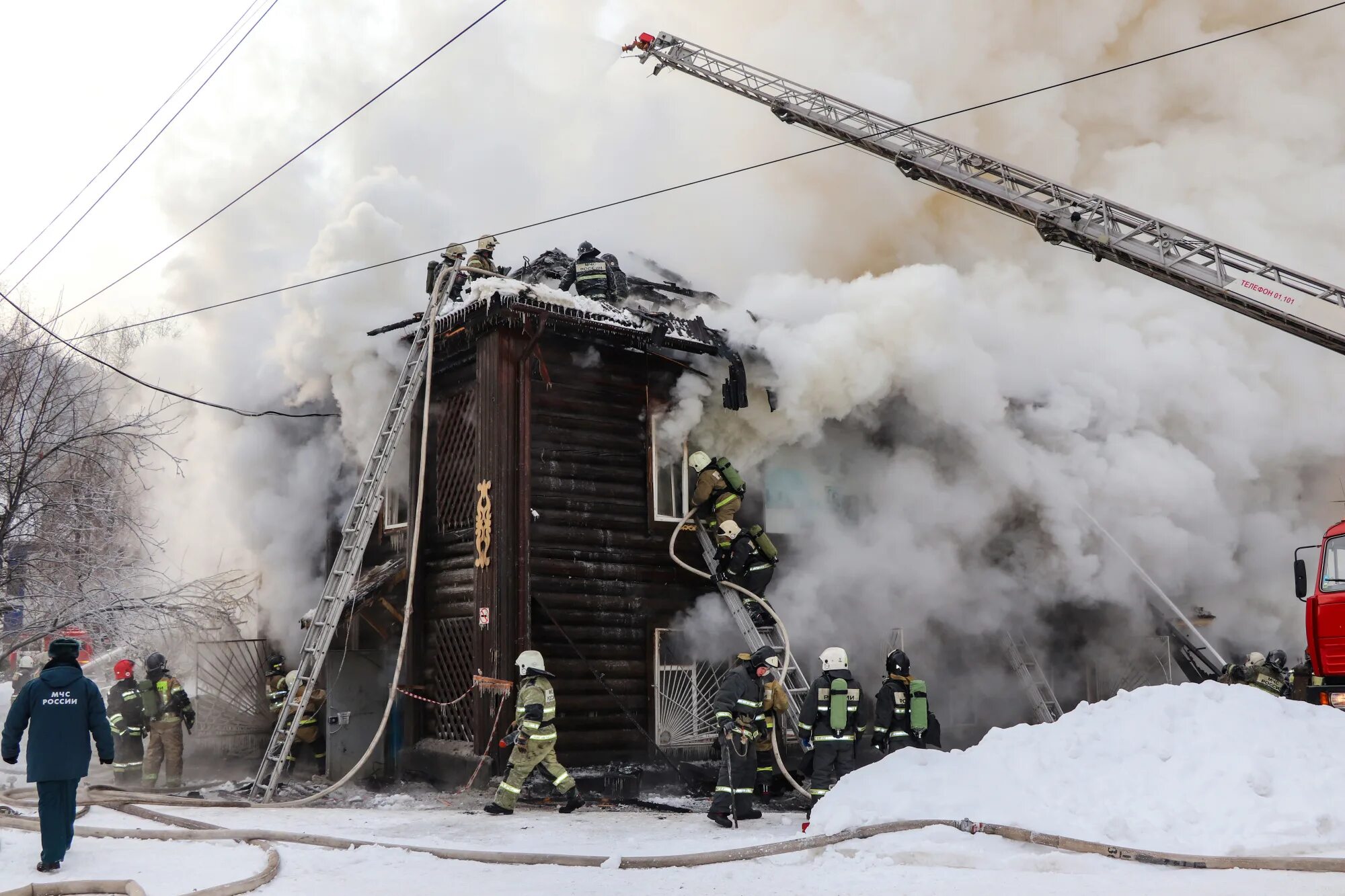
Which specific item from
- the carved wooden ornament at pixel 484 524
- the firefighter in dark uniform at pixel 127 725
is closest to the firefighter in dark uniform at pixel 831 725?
the carved wooden ornament at pixel 484 524

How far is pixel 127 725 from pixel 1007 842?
9985mm

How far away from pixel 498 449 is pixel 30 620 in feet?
22.2

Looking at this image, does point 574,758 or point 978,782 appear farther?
point 574,758

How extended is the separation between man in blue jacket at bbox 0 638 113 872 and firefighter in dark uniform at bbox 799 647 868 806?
18.5 ft

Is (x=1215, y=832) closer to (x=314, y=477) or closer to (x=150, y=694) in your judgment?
(x=150, y=694)

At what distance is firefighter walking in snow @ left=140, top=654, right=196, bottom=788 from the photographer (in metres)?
11.8

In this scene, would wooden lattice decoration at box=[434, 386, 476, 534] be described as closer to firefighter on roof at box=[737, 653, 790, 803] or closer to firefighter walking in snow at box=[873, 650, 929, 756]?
firefighter on roof at box=[737, 653, 790, 803]

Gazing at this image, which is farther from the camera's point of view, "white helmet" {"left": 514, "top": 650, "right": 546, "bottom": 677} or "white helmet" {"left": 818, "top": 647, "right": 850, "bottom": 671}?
"white helmet" {"left": 514, "top": 650, "right": 546, "bottom": 677}

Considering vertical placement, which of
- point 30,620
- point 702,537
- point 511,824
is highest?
point 702,537

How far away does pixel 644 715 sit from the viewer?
39.1ft

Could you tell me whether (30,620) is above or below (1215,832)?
above

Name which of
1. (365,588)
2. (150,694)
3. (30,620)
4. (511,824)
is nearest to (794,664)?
(511,824)

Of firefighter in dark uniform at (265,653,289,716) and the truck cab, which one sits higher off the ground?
the truck cab

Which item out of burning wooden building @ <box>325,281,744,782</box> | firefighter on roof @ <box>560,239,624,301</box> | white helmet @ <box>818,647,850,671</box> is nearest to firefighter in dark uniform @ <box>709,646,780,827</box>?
white helmet @ <box>818,647,850,671</box>
